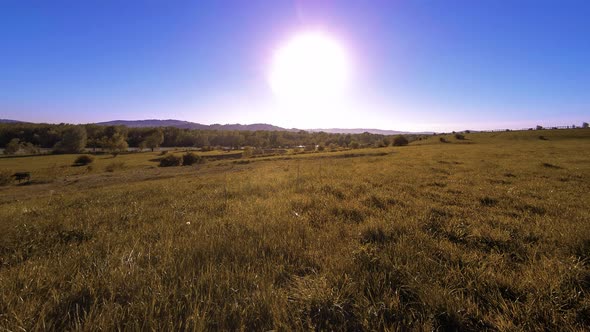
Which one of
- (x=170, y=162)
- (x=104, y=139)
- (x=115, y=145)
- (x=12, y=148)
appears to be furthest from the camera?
(x=104, y=139)

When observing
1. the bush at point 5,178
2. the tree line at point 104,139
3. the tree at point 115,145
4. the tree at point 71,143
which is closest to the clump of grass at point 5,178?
the bush at point 5,178

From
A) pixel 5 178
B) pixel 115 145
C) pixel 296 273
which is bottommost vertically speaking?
pixel 5 178

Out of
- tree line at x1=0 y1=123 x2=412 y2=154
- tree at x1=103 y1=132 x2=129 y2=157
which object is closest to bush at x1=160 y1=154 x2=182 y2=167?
tree line at x1=0 y1=123 x2=412 y2=154

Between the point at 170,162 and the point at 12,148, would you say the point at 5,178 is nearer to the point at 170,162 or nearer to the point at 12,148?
the point at 170,162

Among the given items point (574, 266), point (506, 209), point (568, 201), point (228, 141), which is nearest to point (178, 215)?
point (574, 266)

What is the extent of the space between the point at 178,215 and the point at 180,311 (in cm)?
390

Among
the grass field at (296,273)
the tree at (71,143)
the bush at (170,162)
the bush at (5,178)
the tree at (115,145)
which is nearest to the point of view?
the grass field at (296,273)

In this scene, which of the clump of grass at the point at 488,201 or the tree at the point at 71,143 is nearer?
the clump of grass at the point at 488,201

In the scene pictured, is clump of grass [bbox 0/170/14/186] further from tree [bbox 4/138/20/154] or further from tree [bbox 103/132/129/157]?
tree [bbox 4/138/20/154]

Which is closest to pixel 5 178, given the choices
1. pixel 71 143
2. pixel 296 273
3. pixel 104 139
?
pixel 296 273

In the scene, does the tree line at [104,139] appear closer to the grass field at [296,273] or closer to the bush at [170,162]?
the bush at [170,162]

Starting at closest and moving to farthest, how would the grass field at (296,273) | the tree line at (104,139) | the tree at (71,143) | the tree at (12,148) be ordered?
the grass field at (296,273)
the tree at (12,148)
the tree at (71,143)
the tree line at (104,139)

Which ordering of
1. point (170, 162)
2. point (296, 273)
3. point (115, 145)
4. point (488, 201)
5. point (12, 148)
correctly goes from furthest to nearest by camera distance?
1. point (115, 145)
2. point (12, 148)
3. point (170, 162)
4. point (488, 201)
5. point (296, 273)

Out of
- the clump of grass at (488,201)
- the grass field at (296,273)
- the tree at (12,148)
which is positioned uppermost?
the grass field at (296,273)
